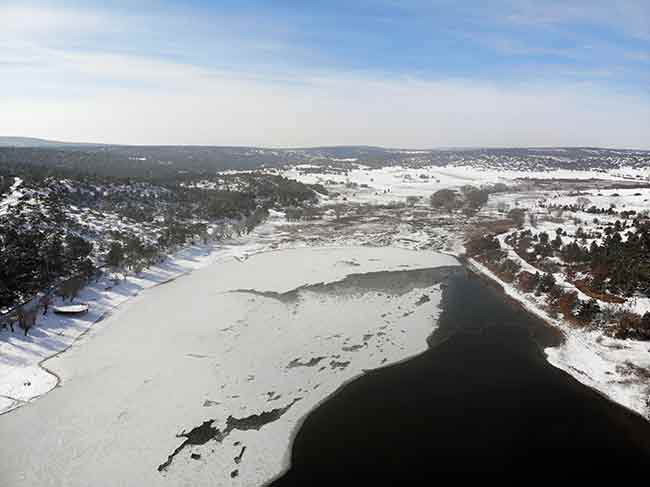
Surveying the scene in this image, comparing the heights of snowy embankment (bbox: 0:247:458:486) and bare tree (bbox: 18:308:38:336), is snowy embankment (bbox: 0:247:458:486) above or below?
below

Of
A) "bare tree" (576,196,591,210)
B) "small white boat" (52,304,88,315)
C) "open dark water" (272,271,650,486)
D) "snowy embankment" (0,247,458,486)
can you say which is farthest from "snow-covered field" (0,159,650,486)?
"bare tree" (576,196,591,210)

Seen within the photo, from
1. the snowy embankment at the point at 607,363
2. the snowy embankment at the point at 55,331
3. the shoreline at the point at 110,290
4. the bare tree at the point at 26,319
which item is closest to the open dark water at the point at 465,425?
the snowy embankment at the point at 607,363

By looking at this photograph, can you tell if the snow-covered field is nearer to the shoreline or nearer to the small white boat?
the shoreline

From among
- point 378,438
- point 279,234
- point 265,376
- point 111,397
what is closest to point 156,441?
point 111,397

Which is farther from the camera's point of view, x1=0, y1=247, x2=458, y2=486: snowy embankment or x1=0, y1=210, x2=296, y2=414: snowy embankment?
x1=0, y1=210, x2=296, y2=414: snowy embankment

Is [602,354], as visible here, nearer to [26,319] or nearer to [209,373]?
[209,373]

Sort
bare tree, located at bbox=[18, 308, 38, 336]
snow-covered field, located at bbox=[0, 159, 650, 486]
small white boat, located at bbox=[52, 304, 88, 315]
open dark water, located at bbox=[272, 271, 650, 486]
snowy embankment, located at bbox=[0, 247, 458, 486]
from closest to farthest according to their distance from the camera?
open dark water, located at bbox=[272, 271, 650, 486] < snowy embankment, located at bbox=[0, 247, 458, 486] < snow-covered field, located at bbox=[0, 159, 650, 486] < bare tree, located at bbox=[18, 308, 38, 336] < small white boat, located at bbox=[52, 304, 88, 315]

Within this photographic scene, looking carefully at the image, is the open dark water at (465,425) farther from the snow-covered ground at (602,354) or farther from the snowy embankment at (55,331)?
the snowy embankment at (55,331)
